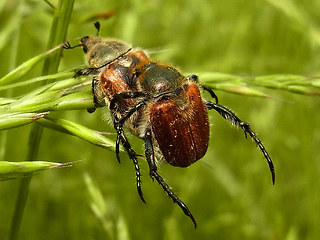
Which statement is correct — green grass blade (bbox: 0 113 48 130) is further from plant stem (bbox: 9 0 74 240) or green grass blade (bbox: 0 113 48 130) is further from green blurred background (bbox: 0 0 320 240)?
green blurred background (bbox: 0 0 320 240)

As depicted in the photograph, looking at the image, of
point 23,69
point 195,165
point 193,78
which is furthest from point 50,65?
point 195,165

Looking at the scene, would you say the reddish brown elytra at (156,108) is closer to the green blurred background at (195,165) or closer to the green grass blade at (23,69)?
the green grass blade at (23,69)

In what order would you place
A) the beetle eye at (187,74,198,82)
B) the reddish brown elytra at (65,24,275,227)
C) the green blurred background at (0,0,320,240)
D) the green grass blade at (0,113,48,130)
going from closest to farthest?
1. the green grass blade at (0,113,48,130)
2. the reddish brown elytra at (65,24,275,227)
3. the beetle eye at (187,74,198,82)
4. the green blurred background at (0,0,320,240)

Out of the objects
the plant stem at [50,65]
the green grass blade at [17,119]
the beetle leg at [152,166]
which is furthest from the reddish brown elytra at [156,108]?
the green grass blade at [17,119]

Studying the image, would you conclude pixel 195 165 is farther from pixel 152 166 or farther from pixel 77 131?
pixel 77 131

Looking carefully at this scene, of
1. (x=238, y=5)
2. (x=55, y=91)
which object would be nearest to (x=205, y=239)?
(x=55, y=91)

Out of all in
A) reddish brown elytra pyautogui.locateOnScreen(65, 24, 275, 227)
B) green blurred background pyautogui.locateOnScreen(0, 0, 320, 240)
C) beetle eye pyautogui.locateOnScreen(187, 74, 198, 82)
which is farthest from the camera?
green blurred background pyautogui.locateOnScreen(0, 0, 320, 240)

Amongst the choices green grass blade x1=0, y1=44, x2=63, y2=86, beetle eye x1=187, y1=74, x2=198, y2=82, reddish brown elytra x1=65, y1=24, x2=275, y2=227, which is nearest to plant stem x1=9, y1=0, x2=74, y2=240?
green grass blade x1=0, y1=44, x2=63, y2=86
